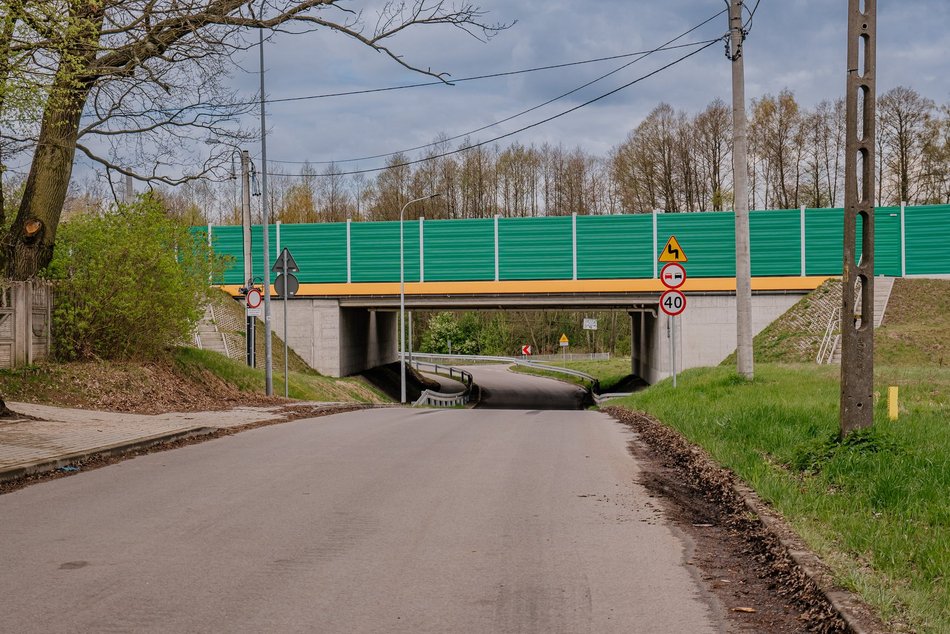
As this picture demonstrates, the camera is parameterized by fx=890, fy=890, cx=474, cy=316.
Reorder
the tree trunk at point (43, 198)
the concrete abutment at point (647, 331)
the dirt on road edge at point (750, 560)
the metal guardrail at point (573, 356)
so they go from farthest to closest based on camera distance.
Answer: the metal guardrail at point (573, 356)
the concrete abutment at point (647, 331)
the tree trunk at point (43, 198)
the dirt on road edge at point (750, 560)

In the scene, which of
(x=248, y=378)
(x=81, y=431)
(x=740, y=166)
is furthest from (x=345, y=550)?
(x=248, y=378)

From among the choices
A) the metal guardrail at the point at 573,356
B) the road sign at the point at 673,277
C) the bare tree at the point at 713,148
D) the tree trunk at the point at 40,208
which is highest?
the bare tree at the point at 713,148

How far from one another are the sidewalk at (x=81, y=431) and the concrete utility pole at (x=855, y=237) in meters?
8.35

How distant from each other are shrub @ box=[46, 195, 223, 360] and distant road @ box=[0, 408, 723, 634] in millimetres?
8604

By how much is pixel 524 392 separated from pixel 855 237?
41.2 meters

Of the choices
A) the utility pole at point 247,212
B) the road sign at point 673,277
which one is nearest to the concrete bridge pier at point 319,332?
the utility pole at point 247,212

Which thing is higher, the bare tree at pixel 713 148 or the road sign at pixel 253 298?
the bare tree at pixel 713 148

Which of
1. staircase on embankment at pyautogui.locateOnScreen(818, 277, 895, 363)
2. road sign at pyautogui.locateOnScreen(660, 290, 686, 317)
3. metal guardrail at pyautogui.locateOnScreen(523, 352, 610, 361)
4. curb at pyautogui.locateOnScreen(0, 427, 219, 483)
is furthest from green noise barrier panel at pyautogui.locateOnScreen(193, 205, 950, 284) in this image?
metal guardrail at pyautogui.locateOnScreen(523, 352, 610, 361)

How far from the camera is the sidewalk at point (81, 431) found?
32.0 feet

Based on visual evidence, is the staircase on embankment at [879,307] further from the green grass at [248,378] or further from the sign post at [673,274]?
the green grass at [248,378]

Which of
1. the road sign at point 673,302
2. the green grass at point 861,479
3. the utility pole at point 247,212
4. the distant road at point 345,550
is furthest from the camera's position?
the utility pole at point 247,212

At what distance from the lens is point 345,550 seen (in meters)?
6.02

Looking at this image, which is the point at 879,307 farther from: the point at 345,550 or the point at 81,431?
the point at 345,550

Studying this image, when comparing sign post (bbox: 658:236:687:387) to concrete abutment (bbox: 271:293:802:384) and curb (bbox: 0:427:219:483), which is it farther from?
concrete abutment (bbox: 271:293:802:384)
